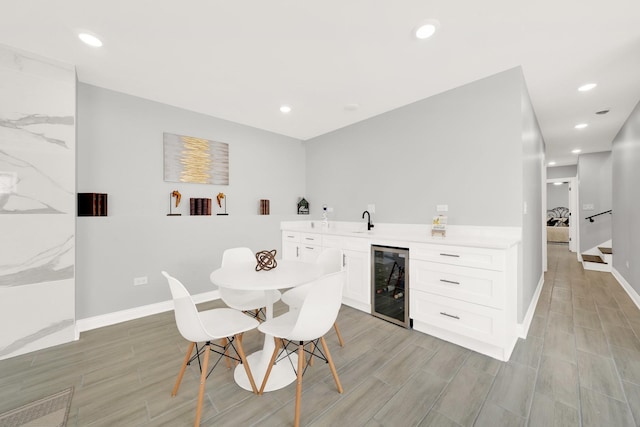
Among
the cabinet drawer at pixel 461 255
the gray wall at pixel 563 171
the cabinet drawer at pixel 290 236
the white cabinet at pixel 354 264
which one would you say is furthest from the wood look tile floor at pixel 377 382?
the gray wall at pixel 563 171

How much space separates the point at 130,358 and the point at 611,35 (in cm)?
468

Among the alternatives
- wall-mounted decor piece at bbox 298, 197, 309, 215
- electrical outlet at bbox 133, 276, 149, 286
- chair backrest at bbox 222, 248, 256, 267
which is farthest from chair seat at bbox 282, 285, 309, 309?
wall-mounted decor piece at bbox 298, 197, 309, 215

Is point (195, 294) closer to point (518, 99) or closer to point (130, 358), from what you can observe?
point (130, 358)

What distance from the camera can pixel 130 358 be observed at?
7.10 feet

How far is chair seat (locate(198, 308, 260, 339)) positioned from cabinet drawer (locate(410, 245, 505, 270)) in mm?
1659

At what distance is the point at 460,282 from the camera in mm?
2271

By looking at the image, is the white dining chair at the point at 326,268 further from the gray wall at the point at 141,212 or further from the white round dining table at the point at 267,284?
the gray wall at the point at 141,212

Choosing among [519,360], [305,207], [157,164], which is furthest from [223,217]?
[519,360]

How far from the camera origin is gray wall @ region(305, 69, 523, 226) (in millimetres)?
2502

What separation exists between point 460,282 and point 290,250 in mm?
2544

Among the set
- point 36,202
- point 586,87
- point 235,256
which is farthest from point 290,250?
point 586,87

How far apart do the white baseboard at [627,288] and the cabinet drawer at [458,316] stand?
109 inches

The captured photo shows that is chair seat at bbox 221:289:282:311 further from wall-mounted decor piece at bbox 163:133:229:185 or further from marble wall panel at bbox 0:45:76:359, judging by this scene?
wall-mounted decor piece at bbox 163:133:229:185

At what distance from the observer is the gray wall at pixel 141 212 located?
2750 mm
